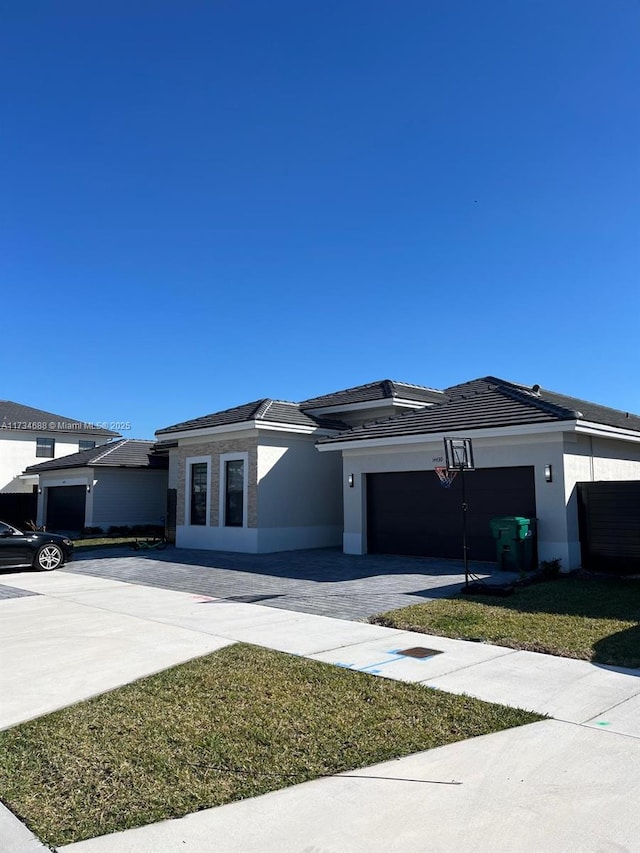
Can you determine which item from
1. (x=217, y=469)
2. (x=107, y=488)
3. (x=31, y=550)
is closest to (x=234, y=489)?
(x=217, y=469)

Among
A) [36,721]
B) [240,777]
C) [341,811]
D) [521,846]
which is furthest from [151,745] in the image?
[521,846]

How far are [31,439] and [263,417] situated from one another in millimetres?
24315

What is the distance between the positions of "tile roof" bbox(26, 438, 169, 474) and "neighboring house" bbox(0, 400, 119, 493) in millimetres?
3791

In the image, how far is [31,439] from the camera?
36969 millimetres

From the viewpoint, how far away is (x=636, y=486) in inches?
487

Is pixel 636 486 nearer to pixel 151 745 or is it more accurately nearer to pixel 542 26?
pixel 542 26

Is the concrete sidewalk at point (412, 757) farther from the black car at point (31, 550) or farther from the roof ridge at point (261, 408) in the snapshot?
the roof ridge at point (261, 408)

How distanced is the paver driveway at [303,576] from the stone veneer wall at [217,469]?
130cm

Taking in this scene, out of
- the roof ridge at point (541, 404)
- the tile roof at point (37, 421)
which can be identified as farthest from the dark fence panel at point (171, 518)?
the tile roof at point (37, 421)

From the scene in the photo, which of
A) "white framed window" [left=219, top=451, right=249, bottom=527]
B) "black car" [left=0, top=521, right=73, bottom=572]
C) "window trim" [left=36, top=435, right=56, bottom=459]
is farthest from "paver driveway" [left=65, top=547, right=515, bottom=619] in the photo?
"window trim" [left=36, top=435, right=56, bottom=459]

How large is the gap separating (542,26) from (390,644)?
1073cm

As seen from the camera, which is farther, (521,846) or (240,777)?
(240,777)

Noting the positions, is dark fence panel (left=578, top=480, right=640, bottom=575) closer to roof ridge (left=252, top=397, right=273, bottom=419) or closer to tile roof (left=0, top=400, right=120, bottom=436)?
roof ridge (left=252, top=397, right=273, bottom=419)

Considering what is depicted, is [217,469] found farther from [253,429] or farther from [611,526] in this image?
[611,526]
